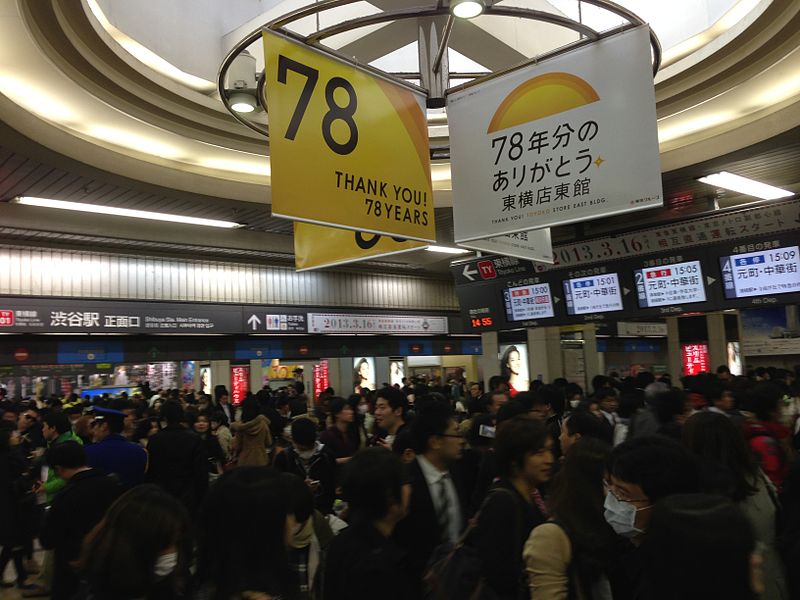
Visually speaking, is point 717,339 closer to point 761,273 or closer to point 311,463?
point 761,273

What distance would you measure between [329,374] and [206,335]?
355 centimetres

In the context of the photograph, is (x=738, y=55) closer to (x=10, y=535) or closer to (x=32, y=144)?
(x=32, y=144)

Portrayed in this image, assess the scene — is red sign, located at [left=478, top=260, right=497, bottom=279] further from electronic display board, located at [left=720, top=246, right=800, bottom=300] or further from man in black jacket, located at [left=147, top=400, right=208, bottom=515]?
man in black jacket, located at [left=147, top=400, right=208, bottom=515]

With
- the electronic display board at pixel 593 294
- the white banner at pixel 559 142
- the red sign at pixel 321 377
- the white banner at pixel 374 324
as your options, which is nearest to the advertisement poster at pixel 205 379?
the white banner at pixel 374 324

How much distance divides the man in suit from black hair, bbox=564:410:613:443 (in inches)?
47.8

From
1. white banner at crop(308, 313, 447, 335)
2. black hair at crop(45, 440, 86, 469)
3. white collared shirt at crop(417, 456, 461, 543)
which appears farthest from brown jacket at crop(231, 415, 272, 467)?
white banner at crop(308, 313, 447, 335)

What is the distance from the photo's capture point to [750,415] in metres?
4.87

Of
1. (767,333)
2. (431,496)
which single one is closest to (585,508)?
(431,496)

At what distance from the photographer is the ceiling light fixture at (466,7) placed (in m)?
3.58

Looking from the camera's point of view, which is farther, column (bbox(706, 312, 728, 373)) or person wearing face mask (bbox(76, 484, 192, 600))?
column (bbox(706, 312, 728, 373))

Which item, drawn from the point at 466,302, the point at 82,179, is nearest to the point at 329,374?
the point at 466,302

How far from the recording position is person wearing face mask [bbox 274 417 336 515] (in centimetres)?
459

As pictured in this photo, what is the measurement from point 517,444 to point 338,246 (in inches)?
132

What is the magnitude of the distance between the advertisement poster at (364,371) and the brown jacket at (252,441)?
29.8 feet
